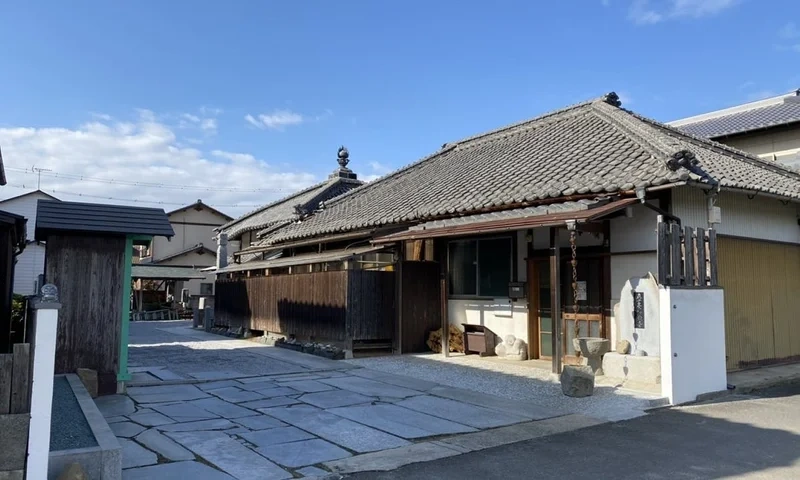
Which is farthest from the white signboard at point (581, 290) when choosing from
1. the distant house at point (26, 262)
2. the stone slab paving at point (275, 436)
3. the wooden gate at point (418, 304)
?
the distant house at point (26, 262)

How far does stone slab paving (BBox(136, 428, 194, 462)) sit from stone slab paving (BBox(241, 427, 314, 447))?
0.72 metres

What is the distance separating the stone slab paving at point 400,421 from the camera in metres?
6.67

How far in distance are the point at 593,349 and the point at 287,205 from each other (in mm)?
19946

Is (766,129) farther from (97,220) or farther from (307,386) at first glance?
(97,220)

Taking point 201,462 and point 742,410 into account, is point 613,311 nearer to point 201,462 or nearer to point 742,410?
point 742,410

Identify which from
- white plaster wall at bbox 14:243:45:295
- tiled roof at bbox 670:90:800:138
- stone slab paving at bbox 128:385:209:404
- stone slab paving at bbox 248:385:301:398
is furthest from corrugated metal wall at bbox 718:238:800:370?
white plaster wall at bbox 14:243:45:295

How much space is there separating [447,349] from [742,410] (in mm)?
5967

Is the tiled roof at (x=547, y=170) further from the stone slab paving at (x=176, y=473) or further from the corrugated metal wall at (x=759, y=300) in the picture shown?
the stone slab paving at (x=176, y=473)

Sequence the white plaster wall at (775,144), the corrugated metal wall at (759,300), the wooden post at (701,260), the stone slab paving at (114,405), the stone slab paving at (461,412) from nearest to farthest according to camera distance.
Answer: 1. the stone slab paving at (461,412)
2. the stone slab paving at (114,405)
3. the wooden post at (701,260)
4. the corrugated metal wall at (759,300)
5. the white plaster wall at (775,144)

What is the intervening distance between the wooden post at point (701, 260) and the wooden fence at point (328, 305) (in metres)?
6.44

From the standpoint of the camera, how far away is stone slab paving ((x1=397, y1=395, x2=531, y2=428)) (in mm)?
7156

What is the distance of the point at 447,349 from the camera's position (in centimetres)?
1270

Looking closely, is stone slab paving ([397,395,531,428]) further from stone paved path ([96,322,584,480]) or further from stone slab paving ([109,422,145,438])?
stone slab paving ([109,422,145,438])

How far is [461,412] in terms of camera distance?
7.66 meters
